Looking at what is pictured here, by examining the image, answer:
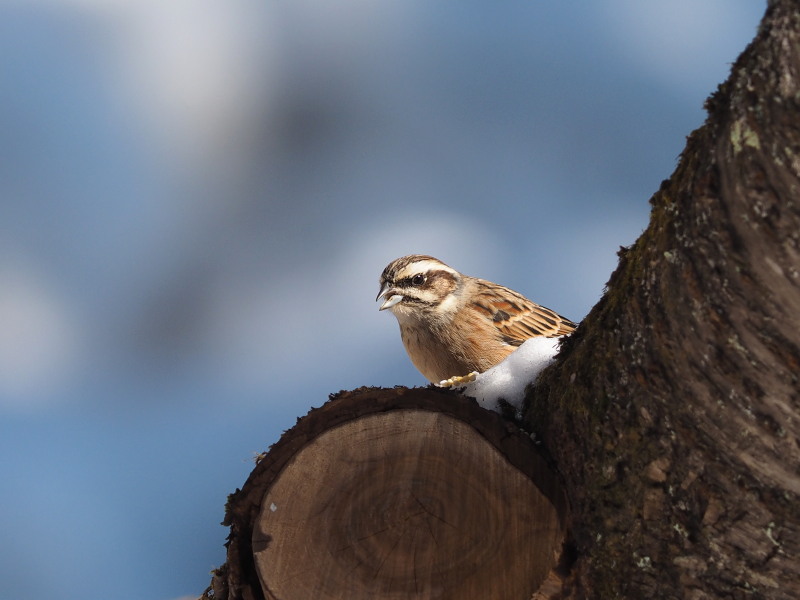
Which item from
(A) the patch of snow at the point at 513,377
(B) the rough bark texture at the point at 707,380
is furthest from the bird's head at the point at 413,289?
(B) the rough bark texture at the point at 707,380

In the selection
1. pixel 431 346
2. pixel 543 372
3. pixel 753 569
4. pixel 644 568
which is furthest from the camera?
pixel 431 346

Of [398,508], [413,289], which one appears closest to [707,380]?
[398,508]

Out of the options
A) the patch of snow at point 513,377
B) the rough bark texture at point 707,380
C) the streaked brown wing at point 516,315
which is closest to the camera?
the rough bark texture at point 707,380

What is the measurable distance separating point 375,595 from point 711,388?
1.32 m

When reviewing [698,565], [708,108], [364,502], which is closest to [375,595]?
[364,502]

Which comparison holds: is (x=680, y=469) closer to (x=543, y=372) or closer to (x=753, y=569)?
(x=753, y=569)

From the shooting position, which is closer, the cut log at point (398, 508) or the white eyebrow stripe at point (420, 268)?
the cut log at point (398, 508)

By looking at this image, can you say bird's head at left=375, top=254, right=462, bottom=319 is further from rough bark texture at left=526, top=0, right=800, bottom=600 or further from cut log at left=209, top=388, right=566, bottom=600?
rough bark texture at left=526, top=0, right=800, bottom=600

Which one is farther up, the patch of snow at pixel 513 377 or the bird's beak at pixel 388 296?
the bird's beak at pixel 388 296

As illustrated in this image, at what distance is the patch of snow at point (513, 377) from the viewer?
324 centimetres

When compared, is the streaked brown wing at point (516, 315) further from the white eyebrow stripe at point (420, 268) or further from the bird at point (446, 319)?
the white eyebrow stripe at point (420, 268)

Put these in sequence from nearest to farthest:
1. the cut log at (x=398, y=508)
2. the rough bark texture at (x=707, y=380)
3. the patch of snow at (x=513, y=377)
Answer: the rough bark texture at (x=707, y=380)
the cut log at (x=398, y=508)
the patch of snow at (x=513, y=377)

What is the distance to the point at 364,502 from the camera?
9.55 feet

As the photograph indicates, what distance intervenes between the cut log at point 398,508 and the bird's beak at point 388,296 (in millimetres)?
3144
